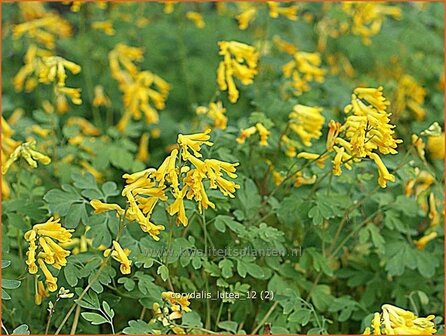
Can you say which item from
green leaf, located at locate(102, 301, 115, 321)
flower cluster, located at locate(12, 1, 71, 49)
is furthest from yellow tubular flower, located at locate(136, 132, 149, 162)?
green leaf, located at locate(102, 301, 115, 321)

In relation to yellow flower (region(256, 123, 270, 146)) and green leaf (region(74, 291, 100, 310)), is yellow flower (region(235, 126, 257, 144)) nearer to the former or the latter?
yellow flower (region(256, 123, 270, 146))

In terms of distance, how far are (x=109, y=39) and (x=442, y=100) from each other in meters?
1.58

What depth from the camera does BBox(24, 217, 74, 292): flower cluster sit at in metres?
1.97

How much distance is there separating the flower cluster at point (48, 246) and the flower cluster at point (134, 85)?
1347 mm

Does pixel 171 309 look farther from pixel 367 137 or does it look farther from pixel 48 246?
pixel 367 137

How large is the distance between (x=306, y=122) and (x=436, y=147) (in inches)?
35.7

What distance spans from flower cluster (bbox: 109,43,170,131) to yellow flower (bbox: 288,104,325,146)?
36.0 inches

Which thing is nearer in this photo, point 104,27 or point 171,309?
point 171,309

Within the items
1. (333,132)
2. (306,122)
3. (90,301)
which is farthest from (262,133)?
(90,301)

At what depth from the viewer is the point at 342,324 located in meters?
2.58

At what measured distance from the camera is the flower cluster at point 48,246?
6.45 ft

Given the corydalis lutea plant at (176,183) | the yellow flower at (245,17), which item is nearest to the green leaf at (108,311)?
the corydalis lutea plant at (176,183)

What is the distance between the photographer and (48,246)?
1988 mm

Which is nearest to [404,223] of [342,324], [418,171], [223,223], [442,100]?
[418,171]
